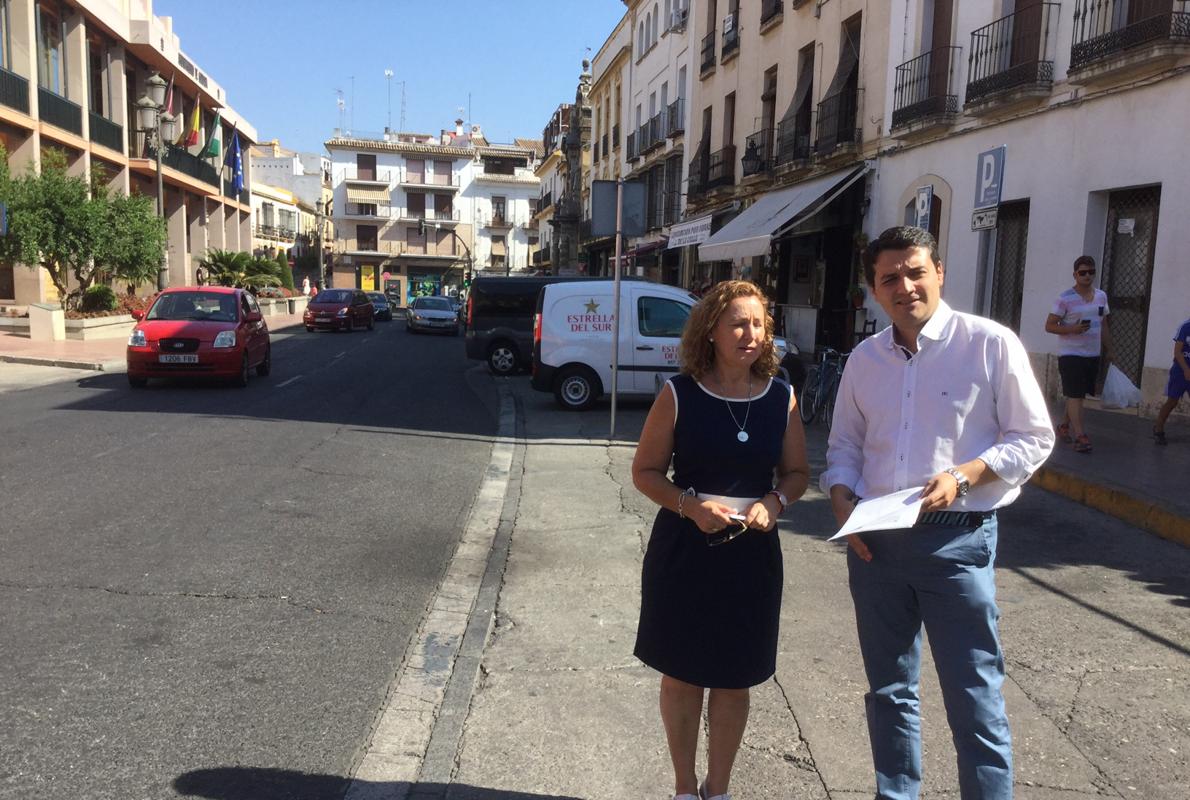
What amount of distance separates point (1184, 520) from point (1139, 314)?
20.4 feet

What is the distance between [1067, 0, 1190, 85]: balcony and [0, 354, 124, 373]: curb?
52.3ft

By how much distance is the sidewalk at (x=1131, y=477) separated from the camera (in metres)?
6.59

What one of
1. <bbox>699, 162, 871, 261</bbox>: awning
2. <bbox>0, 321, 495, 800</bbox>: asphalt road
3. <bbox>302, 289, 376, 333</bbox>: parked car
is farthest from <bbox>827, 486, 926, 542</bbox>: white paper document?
<bbox>302, 289, 376, 333</bbox>: parked car

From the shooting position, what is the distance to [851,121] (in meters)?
19.0

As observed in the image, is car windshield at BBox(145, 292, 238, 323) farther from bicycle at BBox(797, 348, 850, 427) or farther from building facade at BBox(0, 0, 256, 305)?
building facade at BBox(0, 0, 256, 305)

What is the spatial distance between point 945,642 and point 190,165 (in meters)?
42.9

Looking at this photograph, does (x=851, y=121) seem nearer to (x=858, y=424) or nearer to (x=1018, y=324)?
(x=1018, y=324)

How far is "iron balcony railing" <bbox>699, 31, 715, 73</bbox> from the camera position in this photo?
27766mm

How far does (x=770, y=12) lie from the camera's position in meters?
23.1

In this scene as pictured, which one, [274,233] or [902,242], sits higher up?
[274,233]

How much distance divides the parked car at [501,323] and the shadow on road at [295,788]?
1518cm

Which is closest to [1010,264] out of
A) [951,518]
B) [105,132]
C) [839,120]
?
[839,120]

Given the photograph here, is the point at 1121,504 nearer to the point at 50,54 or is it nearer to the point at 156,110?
the point at 156,110

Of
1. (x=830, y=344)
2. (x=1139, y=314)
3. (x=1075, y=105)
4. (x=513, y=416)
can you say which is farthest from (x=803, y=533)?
(x=830, y=344)
